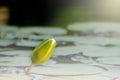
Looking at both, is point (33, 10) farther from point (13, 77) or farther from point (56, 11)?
point (13, 77)

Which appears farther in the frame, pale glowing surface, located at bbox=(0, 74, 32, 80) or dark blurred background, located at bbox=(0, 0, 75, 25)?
dark blurred background, located at bbox=(0, 0, 75, 25)

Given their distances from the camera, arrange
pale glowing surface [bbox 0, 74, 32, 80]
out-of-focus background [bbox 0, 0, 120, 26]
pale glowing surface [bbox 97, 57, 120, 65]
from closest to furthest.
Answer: pale glowing surface [bbox 0, 74, 32, 80]
pale glowing surface [bbox 97, 57, 120, 65]
out-of-focus background [bbox 0, 0, 120, 26]

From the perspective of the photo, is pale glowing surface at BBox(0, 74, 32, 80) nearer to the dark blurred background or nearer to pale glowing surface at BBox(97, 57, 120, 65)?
pale glowing surface at BBox(97, 57, 120, 65)

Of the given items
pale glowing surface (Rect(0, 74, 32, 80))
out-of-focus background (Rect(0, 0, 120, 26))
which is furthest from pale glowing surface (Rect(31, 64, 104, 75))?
out-of-focus background (Rect(0, 0, 120, 26))

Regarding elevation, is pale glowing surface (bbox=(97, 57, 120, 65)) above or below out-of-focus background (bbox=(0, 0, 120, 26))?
below

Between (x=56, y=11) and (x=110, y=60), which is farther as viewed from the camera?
(x=56, y=11)

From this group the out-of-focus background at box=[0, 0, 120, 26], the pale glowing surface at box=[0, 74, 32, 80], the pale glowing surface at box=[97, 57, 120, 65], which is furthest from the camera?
the out-of-focus background at box=[0, 0, 120, 26]

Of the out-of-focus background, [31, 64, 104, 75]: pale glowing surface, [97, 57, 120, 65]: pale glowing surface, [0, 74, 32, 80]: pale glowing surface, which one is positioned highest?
the out-of-focus background

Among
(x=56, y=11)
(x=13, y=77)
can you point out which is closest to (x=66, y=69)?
(x=13, y=77)
